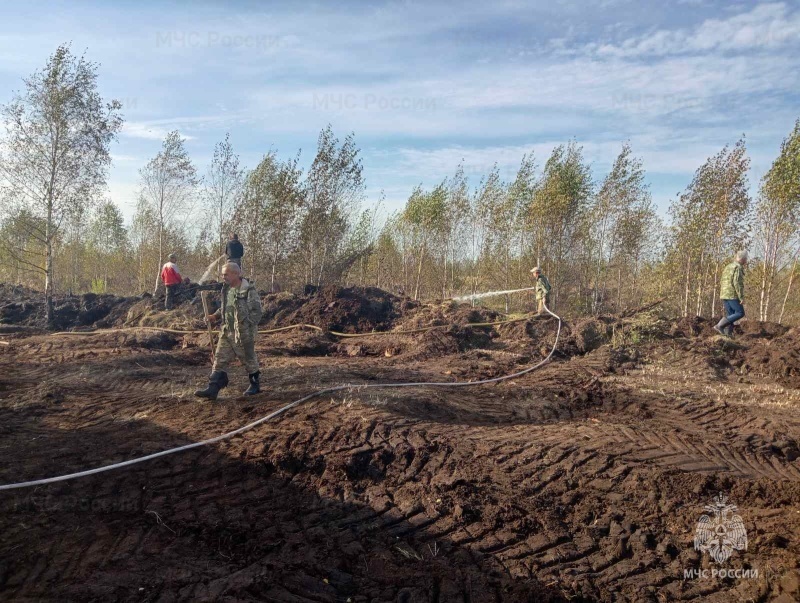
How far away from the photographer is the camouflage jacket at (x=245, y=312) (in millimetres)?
6496

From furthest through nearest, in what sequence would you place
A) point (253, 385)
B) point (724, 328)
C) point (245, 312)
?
1. point (724, 328)
2. point (253, 385)
3. point (245, 312)

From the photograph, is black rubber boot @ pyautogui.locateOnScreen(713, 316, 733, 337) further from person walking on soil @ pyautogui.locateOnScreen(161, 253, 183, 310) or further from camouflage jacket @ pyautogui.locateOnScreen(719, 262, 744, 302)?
person walking on soil @ pyautogui.locateOnScreen(161, 253, 183, 310)

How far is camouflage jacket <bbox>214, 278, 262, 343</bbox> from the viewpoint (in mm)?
6496

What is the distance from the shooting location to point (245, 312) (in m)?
6.54

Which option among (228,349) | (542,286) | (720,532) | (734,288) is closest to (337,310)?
(542,286)

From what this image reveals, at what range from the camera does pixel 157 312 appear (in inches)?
690

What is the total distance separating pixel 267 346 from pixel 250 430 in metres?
7.32

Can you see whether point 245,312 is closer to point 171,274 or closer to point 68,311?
point 171,274

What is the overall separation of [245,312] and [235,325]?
24 cm

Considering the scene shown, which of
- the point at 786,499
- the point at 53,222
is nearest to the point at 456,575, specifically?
the point at 786,499

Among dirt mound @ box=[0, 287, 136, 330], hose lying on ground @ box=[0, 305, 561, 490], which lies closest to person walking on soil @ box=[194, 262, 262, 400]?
hose lying on ground @ box=[0, 305, 561, 490]

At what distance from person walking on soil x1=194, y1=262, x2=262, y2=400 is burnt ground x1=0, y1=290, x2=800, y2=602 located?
343 millimetres

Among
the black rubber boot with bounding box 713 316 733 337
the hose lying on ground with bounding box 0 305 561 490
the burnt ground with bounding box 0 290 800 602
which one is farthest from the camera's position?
the black rubber boot with bounding box 713 316 733 337

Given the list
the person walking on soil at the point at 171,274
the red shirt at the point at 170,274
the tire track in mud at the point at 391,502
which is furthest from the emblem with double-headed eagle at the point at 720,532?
the red shirt at the point at 170,274
